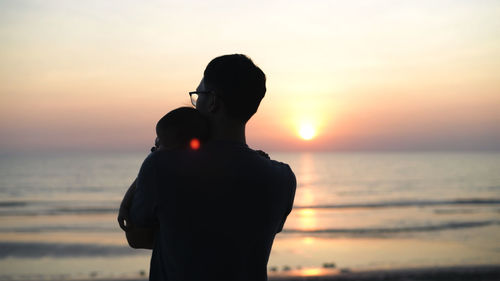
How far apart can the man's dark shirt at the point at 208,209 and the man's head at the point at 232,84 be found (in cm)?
13

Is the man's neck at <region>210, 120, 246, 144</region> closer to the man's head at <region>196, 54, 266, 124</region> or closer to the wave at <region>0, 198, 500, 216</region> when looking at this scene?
the man's head at <region>196, 54, 266, 124</region>

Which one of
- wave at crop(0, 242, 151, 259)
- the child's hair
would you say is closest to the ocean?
wave at crop(0, 242, 151, 259)

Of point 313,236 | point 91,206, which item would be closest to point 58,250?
point 313,236

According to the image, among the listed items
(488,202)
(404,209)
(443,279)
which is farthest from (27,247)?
(488,202)

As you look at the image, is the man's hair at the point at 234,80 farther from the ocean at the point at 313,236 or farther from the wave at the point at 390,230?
the wave at the point at 390,230

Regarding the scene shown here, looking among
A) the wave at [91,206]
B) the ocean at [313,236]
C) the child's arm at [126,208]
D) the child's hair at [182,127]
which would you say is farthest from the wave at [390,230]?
the child's arm at [126,208]

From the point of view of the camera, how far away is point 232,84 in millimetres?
1722

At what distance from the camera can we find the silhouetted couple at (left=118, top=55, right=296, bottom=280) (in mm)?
1605

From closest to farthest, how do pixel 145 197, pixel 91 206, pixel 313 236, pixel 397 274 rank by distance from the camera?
1. pixel 145 197
2. pixel 397 274
3. pixel 313 236
4. pixel 91 206

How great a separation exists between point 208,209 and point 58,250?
48.6 ft

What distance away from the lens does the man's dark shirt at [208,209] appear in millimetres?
1599

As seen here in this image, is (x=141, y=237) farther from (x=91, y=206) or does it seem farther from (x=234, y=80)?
(x=91, y=206)

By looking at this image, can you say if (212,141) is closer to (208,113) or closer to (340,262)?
(208,113)

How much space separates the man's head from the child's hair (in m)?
0.06
